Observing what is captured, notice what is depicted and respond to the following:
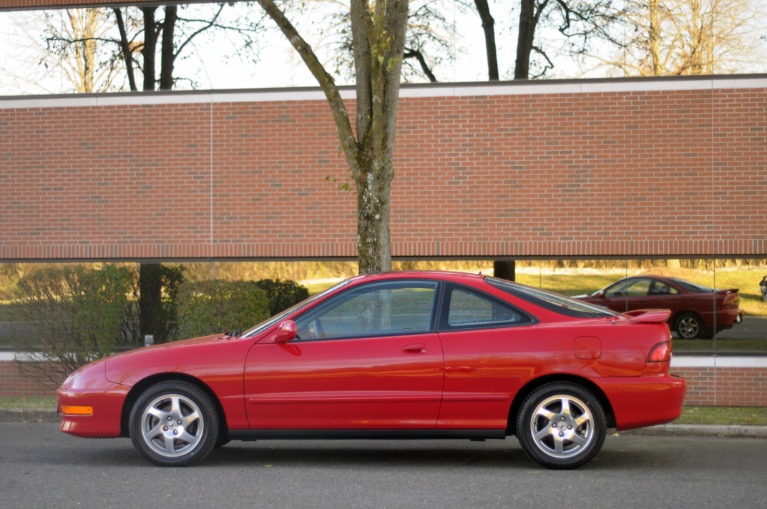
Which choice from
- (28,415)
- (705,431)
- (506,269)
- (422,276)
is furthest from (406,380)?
(506,269)

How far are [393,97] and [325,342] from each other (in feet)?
13.1

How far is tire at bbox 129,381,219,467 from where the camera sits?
757 centimetres

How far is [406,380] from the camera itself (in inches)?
295

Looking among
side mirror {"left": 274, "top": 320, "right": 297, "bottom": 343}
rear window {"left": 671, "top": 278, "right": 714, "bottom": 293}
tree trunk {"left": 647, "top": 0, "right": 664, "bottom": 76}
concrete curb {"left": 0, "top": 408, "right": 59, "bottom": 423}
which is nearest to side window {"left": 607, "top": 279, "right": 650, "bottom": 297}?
rear window {"left": 671, "top": 278, "right": 714, "bottom": 293}

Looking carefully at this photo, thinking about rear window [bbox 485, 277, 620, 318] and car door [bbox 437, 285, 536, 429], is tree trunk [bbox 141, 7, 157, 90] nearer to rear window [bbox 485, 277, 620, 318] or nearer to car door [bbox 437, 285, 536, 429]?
rear window [bbox 485, 277, 620, 318]

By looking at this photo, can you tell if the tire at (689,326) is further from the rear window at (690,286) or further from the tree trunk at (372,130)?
the tree trunk at (372,130)

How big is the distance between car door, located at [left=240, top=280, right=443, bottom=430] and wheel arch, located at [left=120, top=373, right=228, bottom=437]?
0.81 feet

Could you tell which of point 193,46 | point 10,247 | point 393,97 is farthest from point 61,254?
point 393,97

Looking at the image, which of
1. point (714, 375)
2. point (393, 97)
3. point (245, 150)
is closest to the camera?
point (393, 97)

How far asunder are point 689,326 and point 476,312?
633 centimetres

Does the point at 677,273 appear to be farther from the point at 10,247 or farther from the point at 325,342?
the point at 10,247

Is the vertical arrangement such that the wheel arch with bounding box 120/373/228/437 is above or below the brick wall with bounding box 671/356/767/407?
above

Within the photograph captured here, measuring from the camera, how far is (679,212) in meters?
13.1

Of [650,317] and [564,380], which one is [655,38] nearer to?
[650,317]
